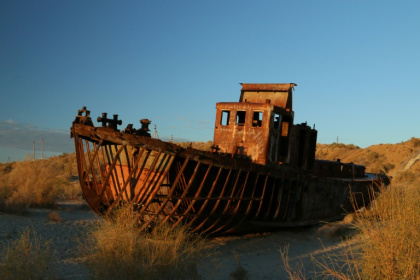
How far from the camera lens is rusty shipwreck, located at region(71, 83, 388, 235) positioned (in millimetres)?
9742

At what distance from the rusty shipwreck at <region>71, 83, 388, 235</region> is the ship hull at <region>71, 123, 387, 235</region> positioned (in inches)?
1.1

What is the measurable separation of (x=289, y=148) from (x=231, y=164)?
338 cm

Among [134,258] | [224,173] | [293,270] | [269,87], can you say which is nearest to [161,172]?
[224,173]

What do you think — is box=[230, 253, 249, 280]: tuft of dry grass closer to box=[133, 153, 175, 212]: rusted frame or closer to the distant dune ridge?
box=[133, 153, 175, 212]: rusted frame

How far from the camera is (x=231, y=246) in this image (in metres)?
11.4

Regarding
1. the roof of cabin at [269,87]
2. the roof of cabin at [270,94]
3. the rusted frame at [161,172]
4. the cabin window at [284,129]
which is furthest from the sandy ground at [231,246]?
the roof of cabin at [269,87]

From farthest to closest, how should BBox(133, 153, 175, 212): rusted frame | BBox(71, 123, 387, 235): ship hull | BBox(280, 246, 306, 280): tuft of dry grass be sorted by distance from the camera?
BBox(133, 153, 175, 212): rusted frame → BBox(71, 123, 387, 235): ship hull → BBox(280, 246, 306, 280): tuft of dry grass

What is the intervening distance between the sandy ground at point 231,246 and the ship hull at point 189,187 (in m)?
0.51

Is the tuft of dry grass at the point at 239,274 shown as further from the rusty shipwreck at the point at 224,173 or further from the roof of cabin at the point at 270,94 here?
the roof of cabin at the point at 270,94

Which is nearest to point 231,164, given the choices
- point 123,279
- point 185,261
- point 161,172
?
point 161,172

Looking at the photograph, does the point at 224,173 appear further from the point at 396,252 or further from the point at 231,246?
the point at 396,252

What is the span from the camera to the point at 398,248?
6.27 metres

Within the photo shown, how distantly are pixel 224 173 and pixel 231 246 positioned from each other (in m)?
2.12

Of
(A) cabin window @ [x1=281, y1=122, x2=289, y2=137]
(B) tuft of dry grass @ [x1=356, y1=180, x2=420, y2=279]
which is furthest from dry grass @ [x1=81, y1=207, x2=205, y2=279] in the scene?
(A) cabin window @ [x1=281, y1=122, x2=289, y2=137]
